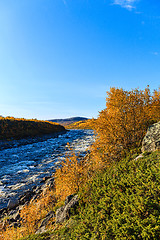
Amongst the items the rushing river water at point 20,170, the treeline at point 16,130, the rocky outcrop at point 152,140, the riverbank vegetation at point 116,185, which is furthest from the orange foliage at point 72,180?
the treeline at point 16,130

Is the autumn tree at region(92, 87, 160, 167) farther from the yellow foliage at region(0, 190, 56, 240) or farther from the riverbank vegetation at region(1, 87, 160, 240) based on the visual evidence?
the yellow foliage at region(0, 190, 56, 240)

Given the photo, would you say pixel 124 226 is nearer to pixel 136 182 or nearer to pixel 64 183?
pixel 136 182

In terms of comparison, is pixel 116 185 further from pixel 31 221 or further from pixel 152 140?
pixel 31 221

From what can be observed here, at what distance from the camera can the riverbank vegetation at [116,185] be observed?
390 centimetres

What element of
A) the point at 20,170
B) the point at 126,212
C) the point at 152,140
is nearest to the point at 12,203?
the point at 20,170

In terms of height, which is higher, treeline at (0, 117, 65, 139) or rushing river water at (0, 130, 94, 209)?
treeline at (0, 117, 65, 139)

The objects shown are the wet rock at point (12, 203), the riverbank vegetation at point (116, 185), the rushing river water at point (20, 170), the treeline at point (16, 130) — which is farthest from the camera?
the treeline at point (16, 130)

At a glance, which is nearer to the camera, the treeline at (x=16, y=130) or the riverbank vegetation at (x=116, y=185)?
the riverbank vegetation at (x=116, y=185)

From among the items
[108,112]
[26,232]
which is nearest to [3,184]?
[26,232]

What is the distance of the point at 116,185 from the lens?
18.5 feet

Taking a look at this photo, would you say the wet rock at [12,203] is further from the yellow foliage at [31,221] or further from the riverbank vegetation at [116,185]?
the riverbank vegetation at [116,185]

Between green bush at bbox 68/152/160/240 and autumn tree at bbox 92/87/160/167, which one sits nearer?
green bush at bbox 68/152/160/240

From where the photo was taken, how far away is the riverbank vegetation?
154 inches

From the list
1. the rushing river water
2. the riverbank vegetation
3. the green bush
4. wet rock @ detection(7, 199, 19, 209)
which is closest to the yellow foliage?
the riverbank vegetation
